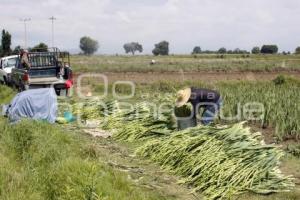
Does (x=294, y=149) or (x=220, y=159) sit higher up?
(x=220, y=159)

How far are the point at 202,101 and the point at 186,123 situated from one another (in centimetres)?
56

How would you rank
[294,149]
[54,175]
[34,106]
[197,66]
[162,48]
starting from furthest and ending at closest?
[162,48] → [197,66] → [34,106] → [294,149] → [54,175]

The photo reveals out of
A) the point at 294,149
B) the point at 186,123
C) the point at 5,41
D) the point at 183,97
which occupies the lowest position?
the point at 294,149

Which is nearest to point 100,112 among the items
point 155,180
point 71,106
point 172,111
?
point 71,106

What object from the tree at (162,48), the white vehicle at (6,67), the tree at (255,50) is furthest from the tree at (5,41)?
the tree at (162,48)

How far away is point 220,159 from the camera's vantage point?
721 centimetres

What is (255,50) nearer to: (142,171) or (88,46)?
(88,46)

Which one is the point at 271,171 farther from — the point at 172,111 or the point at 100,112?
the point at 100,112

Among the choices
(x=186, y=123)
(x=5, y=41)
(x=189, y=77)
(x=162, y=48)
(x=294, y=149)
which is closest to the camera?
(x=294, y=149)

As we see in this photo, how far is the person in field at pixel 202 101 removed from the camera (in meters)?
9.59

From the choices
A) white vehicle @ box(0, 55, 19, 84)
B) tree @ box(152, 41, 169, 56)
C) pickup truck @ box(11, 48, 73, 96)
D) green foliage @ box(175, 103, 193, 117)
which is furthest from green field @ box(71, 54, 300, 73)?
tree @ box(152, 41, 169, 56)

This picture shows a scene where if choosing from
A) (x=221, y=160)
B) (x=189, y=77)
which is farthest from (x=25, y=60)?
(x=189, y=77)

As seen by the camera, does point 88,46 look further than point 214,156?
Yes

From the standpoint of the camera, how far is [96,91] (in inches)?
818
